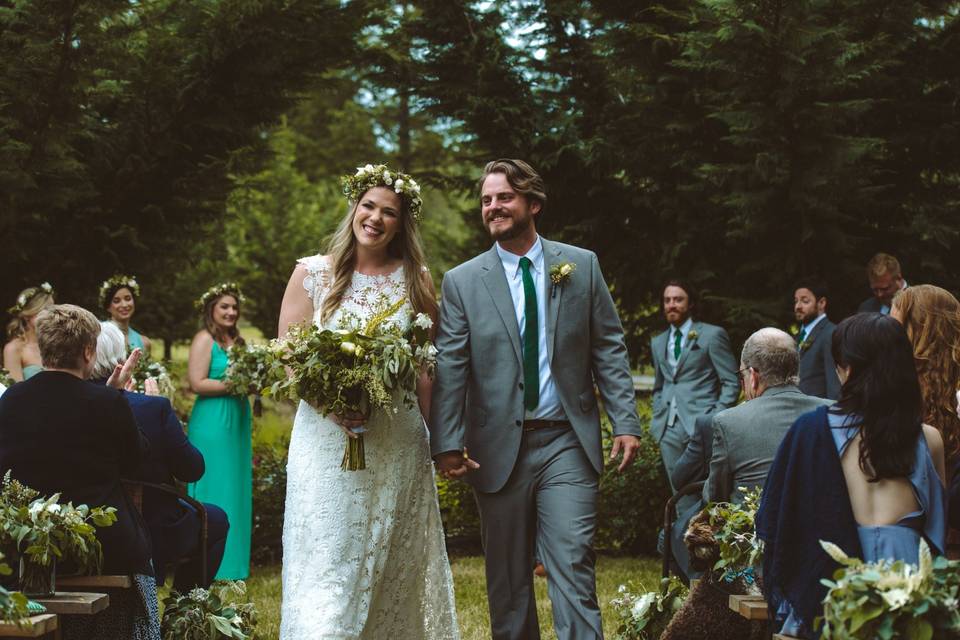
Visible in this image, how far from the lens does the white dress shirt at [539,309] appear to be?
4.98 meters

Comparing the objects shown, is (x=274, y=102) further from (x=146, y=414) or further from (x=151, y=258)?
(x=146, y=414)

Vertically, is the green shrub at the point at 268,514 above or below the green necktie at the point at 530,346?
below

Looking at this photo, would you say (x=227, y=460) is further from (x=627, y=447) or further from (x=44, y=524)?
(x=627, y=447)

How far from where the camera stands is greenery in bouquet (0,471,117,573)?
4.30 meters

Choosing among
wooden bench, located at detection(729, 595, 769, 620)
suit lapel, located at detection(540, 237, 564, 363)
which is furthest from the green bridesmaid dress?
wooden bench, located at detection(729, 595, 769, 620)

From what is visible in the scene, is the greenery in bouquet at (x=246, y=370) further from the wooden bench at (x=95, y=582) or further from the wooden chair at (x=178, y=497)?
the wooden bench at (x=95, y=582)

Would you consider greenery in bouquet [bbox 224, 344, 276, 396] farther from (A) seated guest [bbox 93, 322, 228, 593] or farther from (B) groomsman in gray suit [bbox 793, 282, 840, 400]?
(B) groomsman in gray suit [bbox 793, 282, 840, 400]

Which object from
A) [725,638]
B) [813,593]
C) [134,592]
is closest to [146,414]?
[134,592]

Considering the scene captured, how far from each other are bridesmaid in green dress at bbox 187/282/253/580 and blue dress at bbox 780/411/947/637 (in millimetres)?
5954

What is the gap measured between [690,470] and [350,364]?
2.25 m

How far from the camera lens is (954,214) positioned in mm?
8383

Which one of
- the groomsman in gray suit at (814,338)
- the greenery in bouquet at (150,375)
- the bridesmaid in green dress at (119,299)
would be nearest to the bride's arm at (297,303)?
the greenery in bouquet at (150,375)

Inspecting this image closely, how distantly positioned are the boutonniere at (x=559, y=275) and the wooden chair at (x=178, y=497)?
7.14 ft

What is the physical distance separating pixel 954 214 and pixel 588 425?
480 centimetres
